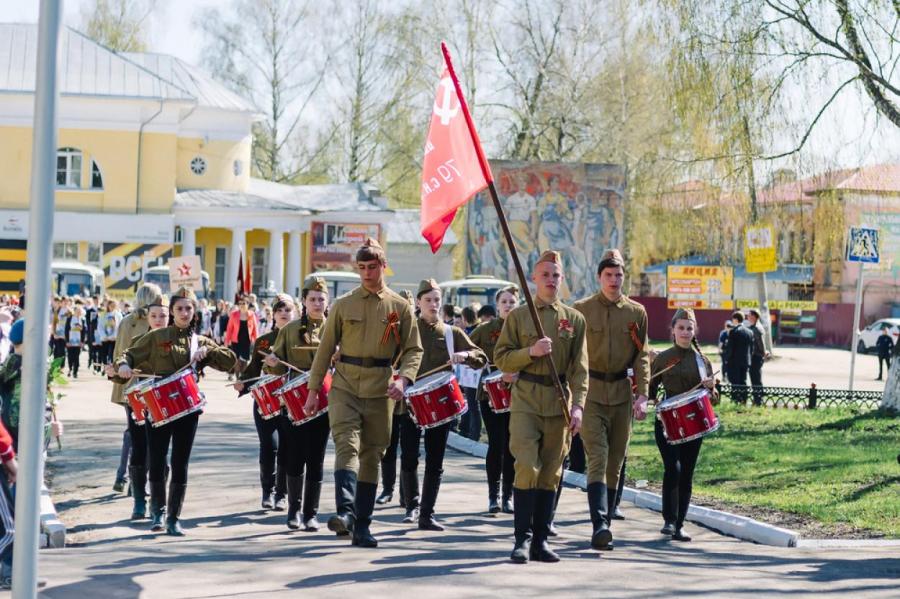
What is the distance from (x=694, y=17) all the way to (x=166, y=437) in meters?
13.8

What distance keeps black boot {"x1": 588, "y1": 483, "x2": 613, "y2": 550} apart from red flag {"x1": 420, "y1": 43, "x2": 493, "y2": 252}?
208cm

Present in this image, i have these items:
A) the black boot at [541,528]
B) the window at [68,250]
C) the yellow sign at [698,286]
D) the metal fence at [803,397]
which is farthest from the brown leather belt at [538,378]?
the window at [68,250]

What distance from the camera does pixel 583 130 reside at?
55.1m

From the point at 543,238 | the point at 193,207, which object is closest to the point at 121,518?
the point at 543,238

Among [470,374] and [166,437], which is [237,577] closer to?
[166,437]

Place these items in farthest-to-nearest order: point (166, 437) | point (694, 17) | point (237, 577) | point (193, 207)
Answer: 1. point (193, 207)
2. point (694, 17)
3. point (166, 437)
4. point (237, 577)

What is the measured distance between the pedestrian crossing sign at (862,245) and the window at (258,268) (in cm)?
4275

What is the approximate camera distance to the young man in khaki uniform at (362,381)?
33.0ft

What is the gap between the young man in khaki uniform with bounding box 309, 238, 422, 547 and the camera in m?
10.0

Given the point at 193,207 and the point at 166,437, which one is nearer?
the point at 166,437

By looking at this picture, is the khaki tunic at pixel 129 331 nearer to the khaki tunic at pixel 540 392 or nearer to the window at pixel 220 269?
the khaki tunic at pixel 540 392

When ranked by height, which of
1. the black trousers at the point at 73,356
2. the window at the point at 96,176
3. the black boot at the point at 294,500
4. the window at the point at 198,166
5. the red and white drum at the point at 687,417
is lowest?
the black trousers at the point at 73,356

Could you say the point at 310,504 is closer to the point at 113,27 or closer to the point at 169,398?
the point at 169,398

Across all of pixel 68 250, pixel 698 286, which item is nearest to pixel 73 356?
pixel 68 250
